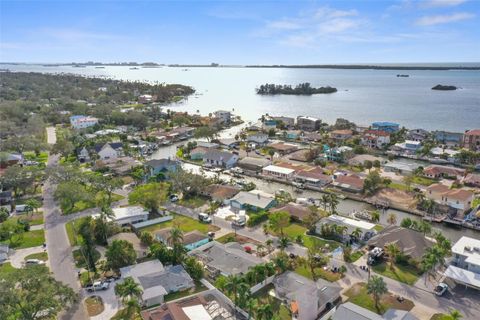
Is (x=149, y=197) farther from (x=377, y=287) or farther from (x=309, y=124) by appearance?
(x=309, y=124)

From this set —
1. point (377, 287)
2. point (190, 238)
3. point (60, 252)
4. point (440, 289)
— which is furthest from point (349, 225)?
point (60, 252)

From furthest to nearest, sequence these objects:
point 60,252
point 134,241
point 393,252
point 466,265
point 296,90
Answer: point 296,90 → point 134,241 → point 60,252 → point 393,252 → point 466,265

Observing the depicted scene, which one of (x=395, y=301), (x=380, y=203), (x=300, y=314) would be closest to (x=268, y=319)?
(x=300, y=314)

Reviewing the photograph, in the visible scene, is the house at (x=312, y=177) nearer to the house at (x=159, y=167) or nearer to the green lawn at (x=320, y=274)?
the house at (x=159, y=167)

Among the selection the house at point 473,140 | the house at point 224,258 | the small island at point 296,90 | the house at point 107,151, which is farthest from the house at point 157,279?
the small island at point 296,90

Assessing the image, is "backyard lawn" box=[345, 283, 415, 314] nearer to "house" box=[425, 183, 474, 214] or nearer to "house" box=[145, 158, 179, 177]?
"house" box=[425, 183, 474, 214]

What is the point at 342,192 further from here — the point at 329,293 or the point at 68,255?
the point at 68,255

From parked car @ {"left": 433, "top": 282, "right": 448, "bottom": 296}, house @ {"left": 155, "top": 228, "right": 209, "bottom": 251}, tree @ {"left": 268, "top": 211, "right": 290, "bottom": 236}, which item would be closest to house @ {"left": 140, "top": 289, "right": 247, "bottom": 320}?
house @ {"left": 155, "top": 228, "right": 209, "bottom": 251}
